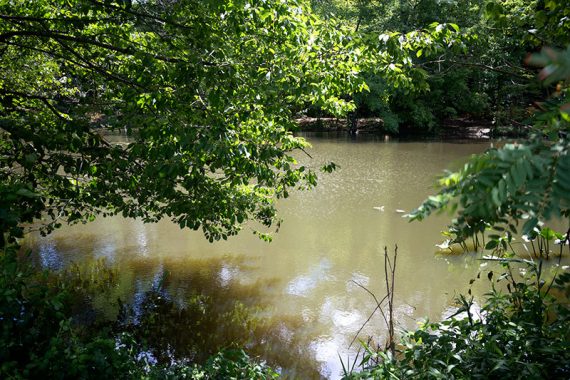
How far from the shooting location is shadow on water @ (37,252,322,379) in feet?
Answer: 17.1

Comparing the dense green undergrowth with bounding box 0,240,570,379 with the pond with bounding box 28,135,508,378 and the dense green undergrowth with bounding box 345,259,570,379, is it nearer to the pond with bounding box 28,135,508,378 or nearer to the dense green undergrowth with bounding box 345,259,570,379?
the dense green undergrowth with bounding box 345,259,570,379

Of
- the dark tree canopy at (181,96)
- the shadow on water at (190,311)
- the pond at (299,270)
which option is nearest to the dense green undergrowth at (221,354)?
the dark tree canopy at (181,96)

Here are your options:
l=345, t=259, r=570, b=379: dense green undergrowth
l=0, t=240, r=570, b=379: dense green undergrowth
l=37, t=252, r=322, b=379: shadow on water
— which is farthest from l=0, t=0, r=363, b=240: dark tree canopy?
l=345, t=259, r=570, b=379: dense green undergrowth

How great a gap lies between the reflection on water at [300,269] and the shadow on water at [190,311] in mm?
27

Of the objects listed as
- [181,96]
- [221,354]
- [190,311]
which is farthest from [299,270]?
[181,96]

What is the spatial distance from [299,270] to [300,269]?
44 millimetres

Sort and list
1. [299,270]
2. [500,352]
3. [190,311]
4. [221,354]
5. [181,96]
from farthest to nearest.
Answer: [299,270]
[190,311]
[181,96]
[221,354]
[500,352]

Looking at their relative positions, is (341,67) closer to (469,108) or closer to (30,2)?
(30,2)

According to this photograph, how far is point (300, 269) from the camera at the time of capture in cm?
755

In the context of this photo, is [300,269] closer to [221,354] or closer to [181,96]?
[221,354]

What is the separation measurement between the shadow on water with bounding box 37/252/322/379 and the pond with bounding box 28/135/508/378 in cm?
2

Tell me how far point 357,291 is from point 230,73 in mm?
4294

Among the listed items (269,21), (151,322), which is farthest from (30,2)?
(151,322)

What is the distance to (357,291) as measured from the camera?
22.2 feet
